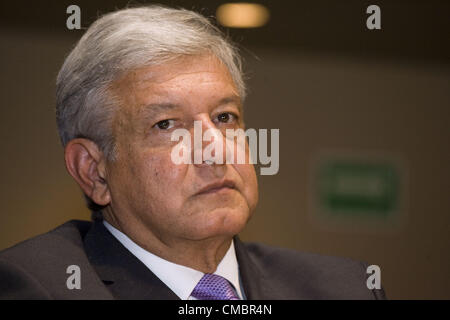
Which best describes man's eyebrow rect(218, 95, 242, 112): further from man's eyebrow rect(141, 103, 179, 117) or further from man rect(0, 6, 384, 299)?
man's eyebrow rect(141, 103, 179, 117)

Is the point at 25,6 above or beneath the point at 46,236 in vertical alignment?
above

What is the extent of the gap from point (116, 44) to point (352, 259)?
2.53ft

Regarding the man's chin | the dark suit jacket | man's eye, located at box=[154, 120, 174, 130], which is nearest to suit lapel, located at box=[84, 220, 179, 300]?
the dark suit jacket

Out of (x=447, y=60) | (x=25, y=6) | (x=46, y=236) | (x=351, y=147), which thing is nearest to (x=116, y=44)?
(x=25, y=6)

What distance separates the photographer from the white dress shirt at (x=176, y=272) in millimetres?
1137

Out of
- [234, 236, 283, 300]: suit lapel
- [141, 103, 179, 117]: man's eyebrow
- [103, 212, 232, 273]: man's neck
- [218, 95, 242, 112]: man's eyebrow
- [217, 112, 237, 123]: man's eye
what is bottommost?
[234, 236, 283, 300]: suit lapel

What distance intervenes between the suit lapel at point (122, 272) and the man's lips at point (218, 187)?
0.74 ft

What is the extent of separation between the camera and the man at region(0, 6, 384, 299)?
1.06 metres

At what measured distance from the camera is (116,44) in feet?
3.69

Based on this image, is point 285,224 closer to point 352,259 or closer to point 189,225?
point 352,259

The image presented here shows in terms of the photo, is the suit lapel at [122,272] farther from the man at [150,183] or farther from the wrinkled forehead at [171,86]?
the wrinkled forehead at [171,86]

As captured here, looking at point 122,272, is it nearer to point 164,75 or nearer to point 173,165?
point 173,165

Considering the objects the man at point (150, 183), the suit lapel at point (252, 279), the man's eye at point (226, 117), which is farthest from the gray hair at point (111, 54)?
the suit lapel at point (252, 279)

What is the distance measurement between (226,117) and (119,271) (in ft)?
1.32
